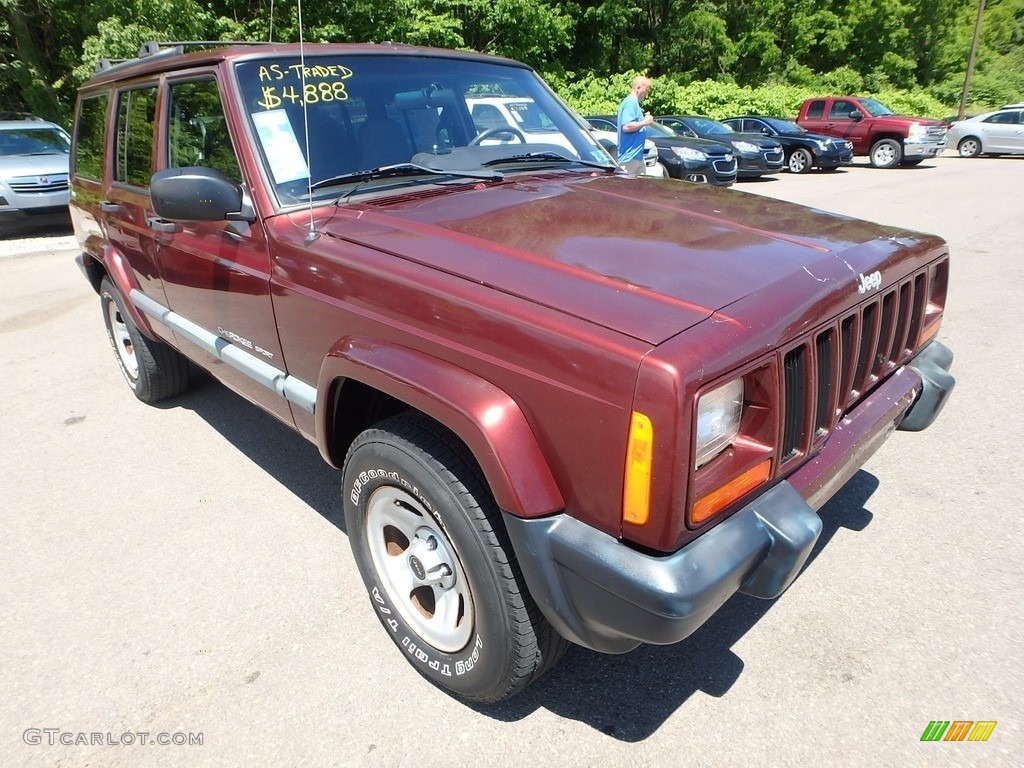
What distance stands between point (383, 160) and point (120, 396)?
10.2 ft

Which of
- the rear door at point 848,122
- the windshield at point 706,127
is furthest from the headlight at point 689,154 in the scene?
the rear door at point 848,122

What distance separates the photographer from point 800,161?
56.8 ft

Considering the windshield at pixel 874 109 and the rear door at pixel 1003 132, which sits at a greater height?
the windshield at pixel 874 109

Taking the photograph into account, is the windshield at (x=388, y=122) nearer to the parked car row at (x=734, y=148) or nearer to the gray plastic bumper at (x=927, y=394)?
the gray plastic bumper at (x=927, y=394)

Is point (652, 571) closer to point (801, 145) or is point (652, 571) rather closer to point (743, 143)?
point (743, 143)

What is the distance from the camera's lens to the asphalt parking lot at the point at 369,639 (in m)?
2.18

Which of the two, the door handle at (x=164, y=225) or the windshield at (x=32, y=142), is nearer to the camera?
the door handle at (x=164, y=225)

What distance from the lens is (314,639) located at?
2.61m

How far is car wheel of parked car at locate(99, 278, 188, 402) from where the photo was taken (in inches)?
174

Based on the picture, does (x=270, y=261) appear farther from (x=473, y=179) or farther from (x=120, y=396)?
(x=120, y=396)

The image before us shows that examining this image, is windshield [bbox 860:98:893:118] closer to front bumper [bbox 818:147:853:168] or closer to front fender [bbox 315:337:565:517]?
front bumper [bbox 818:147:853:168]

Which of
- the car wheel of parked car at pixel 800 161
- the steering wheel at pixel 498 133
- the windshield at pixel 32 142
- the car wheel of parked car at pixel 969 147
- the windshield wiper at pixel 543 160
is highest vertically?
the steering wheel at pixel 498 133

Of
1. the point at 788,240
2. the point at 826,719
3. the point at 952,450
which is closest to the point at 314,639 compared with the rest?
the point at 826,719

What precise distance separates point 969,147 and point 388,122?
2396 centimetres
